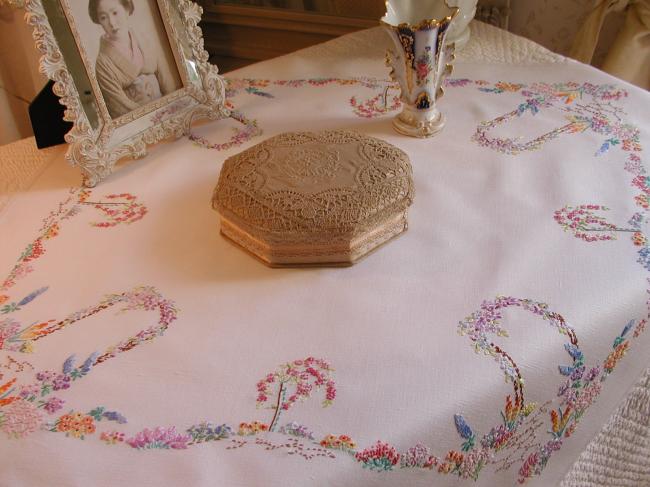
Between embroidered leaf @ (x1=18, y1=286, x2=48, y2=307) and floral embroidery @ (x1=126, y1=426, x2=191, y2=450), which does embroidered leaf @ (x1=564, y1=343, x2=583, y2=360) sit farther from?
embroidered leaf @ (x1=18, y1=286, x2=48, y2=307)

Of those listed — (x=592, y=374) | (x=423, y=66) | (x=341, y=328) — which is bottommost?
(x=592, y=374)

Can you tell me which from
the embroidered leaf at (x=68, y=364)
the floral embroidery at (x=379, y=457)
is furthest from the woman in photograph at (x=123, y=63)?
the floral embroidery at (x=379, y=457)

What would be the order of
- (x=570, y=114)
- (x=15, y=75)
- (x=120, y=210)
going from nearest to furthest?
1. (x=120, y=210)
2. (x=570, y=114)
3. (x=15, y=75)

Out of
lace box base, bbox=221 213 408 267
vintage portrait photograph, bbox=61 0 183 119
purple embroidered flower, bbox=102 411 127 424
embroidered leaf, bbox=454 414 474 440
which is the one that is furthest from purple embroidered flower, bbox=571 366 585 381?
vintage portrait photograph, bbox=61 0 183 119

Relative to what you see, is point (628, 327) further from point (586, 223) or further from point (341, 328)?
point (341, 328)

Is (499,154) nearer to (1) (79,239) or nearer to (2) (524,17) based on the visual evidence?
(1) (79,239)

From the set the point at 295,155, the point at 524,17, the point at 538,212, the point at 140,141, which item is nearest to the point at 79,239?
the point at 140,141

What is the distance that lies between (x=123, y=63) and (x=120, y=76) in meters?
0.02

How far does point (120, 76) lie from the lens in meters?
0.87

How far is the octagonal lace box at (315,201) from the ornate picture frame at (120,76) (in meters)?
0.20

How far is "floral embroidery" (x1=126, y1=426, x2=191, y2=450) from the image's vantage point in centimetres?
56

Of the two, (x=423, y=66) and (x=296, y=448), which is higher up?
(x=423, y=66)

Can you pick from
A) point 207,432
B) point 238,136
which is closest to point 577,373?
point 207,432

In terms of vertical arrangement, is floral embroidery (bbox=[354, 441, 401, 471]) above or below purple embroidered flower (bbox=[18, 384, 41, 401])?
below
